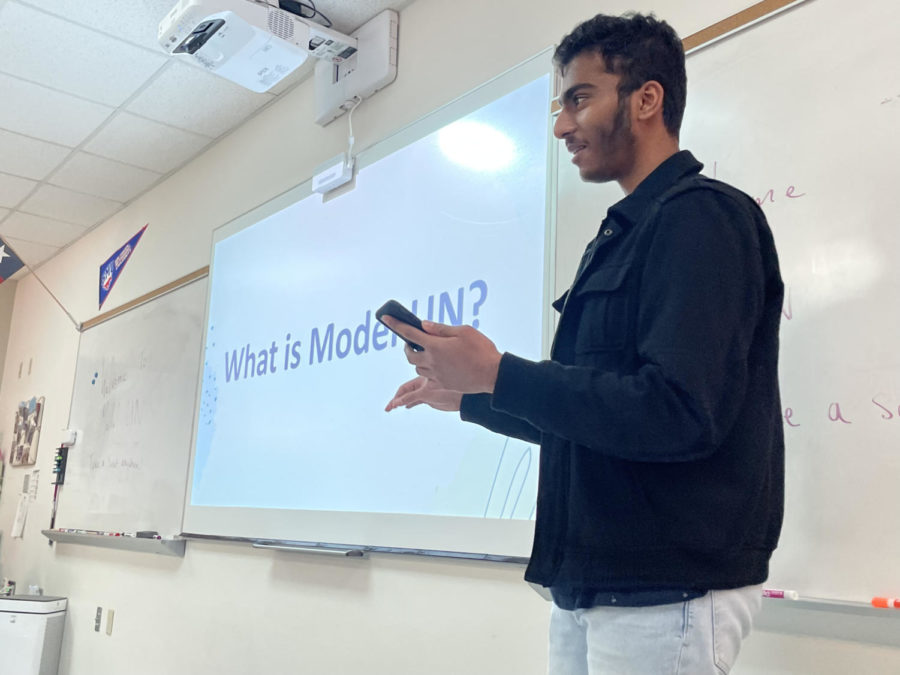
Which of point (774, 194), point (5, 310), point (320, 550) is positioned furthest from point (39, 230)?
point (774, 194)

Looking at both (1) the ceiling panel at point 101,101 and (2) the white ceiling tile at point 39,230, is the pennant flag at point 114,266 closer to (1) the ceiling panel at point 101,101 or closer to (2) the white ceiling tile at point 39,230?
(1) the ceiling panel at point 101,101

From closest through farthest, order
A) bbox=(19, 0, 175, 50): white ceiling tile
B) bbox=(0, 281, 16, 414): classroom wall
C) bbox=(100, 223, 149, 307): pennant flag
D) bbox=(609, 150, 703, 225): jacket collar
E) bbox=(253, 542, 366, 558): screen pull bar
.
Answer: bbox=(609, 150, 703, 225): jacket collar → bbox=(253, 542, 366, 558): screen pull bar → bbox=(19, 0, 175, 50): white ceiling tile → bbox=(100, 223, 149, 307): pennant flag → bbox=(0, 281, 16, 414): classroom wall

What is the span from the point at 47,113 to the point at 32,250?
6.19 feet

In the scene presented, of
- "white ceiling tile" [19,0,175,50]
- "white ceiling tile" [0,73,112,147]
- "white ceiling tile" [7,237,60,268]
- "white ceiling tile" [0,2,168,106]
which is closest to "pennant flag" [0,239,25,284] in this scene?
"white ceiling tile" [0,73,112,147]

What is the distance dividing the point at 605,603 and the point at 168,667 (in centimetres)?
253

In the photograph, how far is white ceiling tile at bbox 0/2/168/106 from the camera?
2523 mm

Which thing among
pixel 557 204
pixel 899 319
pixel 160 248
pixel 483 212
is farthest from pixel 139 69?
pixel 899 319

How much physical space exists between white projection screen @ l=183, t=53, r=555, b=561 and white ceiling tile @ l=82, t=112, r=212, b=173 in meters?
0.64

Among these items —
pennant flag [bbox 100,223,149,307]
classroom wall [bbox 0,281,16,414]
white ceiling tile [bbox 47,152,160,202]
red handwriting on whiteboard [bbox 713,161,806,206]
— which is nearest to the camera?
red handwriting on whiteboard [bbox 713,161,806,206]

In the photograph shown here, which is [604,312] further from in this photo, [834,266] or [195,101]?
[195,101]

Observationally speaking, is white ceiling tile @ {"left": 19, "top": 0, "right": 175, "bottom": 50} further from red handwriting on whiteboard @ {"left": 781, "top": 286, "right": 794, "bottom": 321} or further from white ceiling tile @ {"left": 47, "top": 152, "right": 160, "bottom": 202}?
red handwriting on whiteboard @ {"left": 781, "top": 286, "right": 794, "bottom": 321}

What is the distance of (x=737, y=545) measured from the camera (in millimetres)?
712

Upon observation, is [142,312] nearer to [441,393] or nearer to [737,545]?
[441,393]

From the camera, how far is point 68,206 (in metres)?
3.98
